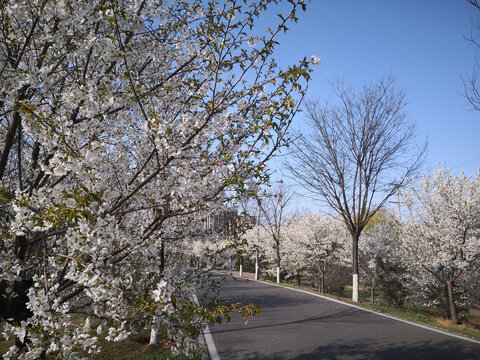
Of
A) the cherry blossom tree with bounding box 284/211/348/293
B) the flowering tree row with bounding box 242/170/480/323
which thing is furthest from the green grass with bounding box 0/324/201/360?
the cherry blossom tree with bounding box 284/211/348/293

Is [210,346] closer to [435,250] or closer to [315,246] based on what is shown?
[435,250]

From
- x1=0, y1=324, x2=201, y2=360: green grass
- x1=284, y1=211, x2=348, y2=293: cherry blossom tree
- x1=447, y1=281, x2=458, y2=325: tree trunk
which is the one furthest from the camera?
x1=284, y1=211, x2=348, y2=293: cherry blossom tree

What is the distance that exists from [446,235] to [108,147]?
12862 millimetres

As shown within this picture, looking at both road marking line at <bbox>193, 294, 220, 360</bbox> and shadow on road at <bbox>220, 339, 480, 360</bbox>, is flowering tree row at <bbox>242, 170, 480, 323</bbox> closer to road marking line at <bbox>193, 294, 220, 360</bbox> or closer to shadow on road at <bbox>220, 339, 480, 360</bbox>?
road marking line at <bbox>193, 294, 220, 360</bbox>

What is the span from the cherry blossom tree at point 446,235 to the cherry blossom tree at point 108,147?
1106 centimetres

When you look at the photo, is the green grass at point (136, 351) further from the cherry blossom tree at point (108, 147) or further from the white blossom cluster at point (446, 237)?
the white blossom cluster at point (446, 237)

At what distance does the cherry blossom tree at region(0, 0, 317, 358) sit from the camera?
2.57m

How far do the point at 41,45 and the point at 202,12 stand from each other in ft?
7.91

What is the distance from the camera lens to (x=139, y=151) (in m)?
4.02

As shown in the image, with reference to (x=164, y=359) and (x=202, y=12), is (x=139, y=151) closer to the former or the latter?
(x=202, y=12)

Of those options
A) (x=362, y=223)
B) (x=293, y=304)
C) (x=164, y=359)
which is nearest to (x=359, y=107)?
(x=362, y=223)

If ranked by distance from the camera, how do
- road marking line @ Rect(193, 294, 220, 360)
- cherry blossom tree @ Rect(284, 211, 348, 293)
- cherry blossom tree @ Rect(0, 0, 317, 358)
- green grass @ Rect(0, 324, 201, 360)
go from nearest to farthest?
cherry blossom tree @ Rect(0, 0, 317, 358) < road marking line @ Rect(193, 294, 220, 360) < green grass @ Rect(0, 324, 201, 360) < cherry blossom tree @ Rect(284, 211, 348, 293)

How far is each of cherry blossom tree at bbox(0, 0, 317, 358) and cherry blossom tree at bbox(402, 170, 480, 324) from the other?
11059 millimetres

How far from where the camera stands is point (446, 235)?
11469 mm
